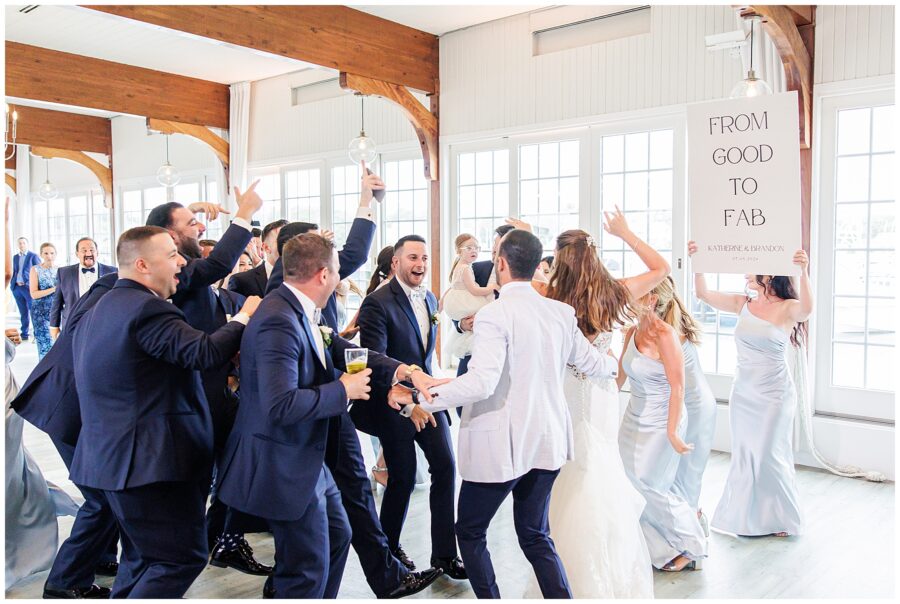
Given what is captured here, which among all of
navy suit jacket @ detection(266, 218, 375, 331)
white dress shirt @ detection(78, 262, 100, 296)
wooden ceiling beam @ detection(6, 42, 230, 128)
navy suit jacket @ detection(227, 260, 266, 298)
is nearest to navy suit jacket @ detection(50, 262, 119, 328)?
white dress shirt @ detection(78, 262, 100, 296)

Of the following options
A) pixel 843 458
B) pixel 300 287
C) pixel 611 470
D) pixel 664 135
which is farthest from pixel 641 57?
pixel 300 287

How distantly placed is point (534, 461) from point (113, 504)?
4.70ft

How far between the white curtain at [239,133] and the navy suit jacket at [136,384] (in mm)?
7720

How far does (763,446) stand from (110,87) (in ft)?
26.3

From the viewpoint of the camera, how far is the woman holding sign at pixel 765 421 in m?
3.91

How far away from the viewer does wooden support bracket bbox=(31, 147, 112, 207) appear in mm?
12773

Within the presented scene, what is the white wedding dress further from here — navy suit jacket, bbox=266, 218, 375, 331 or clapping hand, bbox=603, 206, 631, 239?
navy suit jacket, bbox=266, 218, 375, 331

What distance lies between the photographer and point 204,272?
3.26m

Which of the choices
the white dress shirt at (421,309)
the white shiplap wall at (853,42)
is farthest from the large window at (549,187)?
the white dress shirt at (421,309)

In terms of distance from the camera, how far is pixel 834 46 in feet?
16.7

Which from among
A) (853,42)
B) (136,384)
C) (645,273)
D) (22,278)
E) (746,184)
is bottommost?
(136,384)

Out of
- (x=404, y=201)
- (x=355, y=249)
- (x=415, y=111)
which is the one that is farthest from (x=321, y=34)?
(x=355, y=249)

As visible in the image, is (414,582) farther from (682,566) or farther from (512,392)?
(682,566)

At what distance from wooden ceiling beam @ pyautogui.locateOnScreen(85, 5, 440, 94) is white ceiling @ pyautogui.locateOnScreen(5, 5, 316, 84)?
15.6 inches
